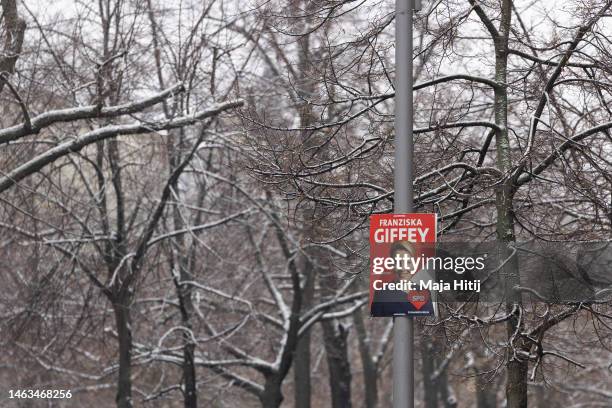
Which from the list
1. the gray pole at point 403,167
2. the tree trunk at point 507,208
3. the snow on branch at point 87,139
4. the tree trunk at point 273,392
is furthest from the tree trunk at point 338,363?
the gray pole at point 403,167

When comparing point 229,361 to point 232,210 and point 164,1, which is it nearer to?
point 232,210

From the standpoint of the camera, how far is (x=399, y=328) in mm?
7648

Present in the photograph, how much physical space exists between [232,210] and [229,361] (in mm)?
3273

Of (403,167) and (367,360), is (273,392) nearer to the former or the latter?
(367,360)

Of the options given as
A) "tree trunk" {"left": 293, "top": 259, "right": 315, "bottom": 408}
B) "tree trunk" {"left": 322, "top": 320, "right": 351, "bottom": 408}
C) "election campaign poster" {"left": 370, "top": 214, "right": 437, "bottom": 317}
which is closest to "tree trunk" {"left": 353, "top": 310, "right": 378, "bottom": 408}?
"tree trunk" {"left": 322, "top": 320, "right": 351, "bottom": 408}

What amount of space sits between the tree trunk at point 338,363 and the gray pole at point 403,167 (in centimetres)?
1826

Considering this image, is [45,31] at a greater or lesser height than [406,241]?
greater

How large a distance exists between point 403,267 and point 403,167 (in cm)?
83

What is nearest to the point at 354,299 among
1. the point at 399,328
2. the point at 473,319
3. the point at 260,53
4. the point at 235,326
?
the point at 235,326

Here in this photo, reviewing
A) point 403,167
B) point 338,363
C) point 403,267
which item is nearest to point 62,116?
point 403,167

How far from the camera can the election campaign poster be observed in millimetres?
7523

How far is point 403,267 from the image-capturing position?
7594mm

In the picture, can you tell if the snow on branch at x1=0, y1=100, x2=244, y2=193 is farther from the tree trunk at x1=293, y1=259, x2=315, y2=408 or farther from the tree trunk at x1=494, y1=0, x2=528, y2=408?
the tree trunk at x1=293, y1=259, x2=315, y2=408

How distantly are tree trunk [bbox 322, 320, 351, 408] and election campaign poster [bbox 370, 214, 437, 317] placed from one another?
18657mm
